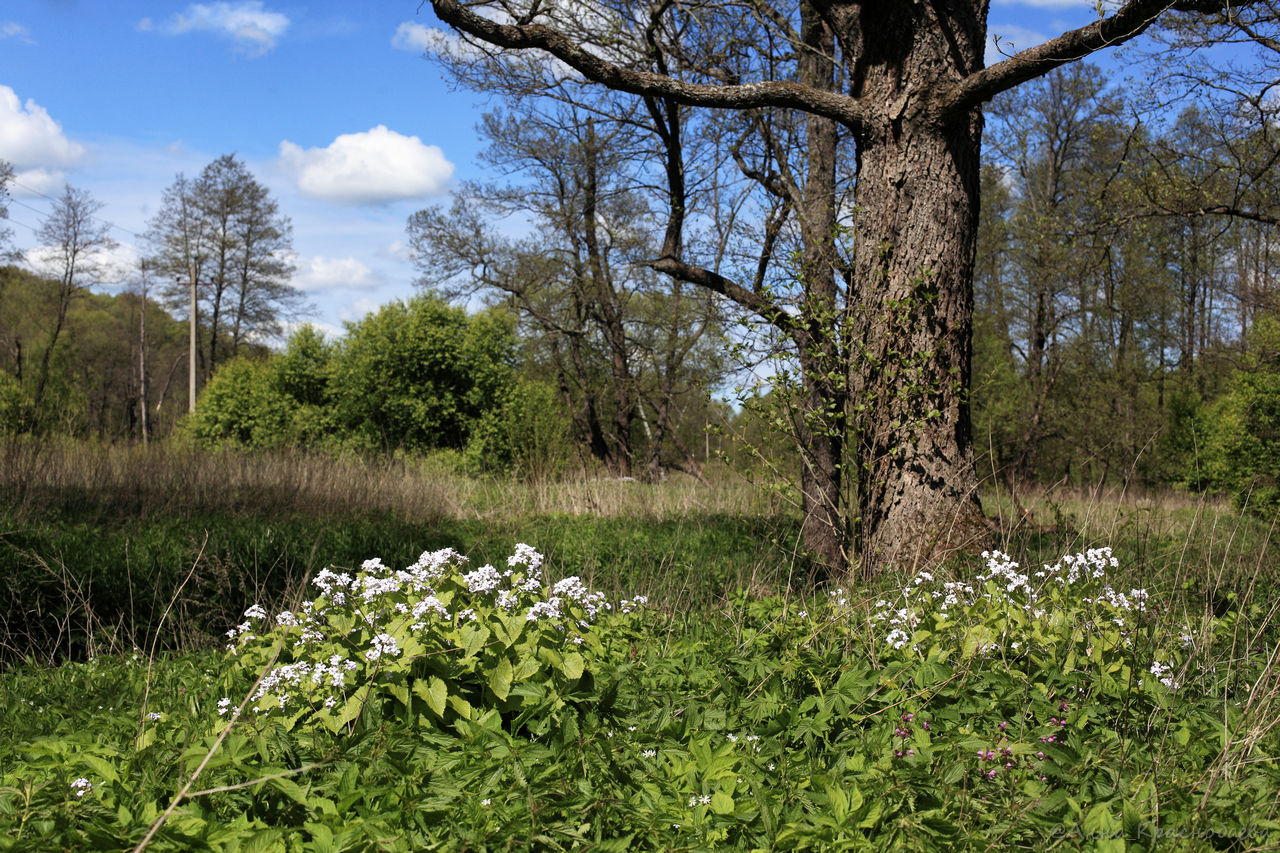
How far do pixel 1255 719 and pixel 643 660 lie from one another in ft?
6.35

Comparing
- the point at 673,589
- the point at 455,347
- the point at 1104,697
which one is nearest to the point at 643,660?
the point at 1104,697

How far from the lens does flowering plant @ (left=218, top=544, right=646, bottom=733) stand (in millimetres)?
2402

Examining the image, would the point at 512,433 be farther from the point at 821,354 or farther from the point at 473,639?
the point at 473,639

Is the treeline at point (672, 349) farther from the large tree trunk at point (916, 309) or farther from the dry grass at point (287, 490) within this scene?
the large tree trunk at point (916, 309)

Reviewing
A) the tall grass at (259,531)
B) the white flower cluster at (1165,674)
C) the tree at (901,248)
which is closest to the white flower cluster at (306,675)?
the tall grass at (259,531)

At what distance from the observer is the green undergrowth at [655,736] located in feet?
6.14

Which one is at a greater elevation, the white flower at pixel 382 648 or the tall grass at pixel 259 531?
the white flower at pixel 382 648

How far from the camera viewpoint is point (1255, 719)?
8.07 feet

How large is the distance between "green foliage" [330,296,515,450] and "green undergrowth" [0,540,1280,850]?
1191 cm

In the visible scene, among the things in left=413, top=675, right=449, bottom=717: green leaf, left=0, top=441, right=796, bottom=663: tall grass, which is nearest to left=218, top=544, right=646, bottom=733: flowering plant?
left=413, top=675, right=449, bottom=717: green leaf

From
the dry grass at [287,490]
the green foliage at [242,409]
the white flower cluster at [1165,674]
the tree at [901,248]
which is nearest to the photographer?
the white flower cluster at [1165,674]

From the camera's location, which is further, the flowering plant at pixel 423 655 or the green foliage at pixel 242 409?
the green foliage at pixel 242 409

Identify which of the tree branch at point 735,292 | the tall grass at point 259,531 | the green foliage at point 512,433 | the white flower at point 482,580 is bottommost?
the tall grass at point 259,531

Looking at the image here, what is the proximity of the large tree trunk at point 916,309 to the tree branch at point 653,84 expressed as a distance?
1.12ft
